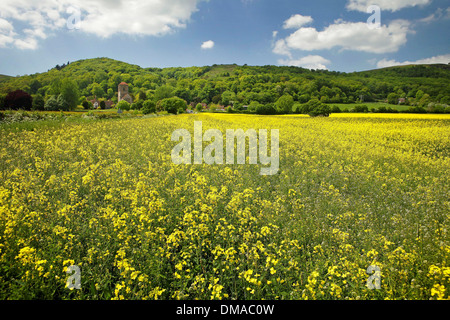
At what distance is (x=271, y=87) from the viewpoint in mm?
78312

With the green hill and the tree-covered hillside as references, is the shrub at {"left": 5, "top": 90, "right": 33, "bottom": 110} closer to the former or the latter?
the tree-covered hillside

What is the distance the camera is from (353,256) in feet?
12.5

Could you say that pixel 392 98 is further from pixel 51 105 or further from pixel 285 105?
pixel 51 105

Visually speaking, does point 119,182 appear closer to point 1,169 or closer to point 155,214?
point 155,214

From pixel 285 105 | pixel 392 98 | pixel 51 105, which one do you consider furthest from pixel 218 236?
pixel 392 98

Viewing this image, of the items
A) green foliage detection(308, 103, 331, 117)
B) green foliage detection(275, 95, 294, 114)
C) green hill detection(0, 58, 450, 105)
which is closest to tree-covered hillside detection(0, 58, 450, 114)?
green hill detection(0, 58, 450, 105)

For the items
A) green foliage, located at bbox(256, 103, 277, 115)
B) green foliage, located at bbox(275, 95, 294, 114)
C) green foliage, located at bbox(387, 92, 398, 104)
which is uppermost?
green foliage, located at bbox(387, 92, 398, 104)

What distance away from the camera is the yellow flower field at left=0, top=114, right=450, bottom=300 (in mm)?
3285

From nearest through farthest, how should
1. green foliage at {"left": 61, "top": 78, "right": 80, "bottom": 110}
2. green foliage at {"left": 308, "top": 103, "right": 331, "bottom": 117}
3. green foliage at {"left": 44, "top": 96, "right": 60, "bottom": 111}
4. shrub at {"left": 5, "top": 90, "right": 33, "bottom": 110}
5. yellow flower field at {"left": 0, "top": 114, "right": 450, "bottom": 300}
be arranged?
1. yellow flower field at {"left": 0, "top": 114, "right": 450, "bottom": 300}
2. green foliage at {"left": 308, "top": 103, "right": 331, "bottom": 117}
3. shrub at {"left": 5, "top": 90, "right": 33, "bottom": 110}
4. green foliage at {"left": 44, "top": 96, "right": 60, "bottom": 111}
5. green foliage at {"left": 61, "top": 78, "right": 80, "bottom": 110}

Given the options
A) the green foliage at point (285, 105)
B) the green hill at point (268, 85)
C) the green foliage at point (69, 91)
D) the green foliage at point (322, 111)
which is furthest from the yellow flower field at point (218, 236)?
the green foliage at point (69, 91)

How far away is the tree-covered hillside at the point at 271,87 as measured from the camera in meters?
56.9

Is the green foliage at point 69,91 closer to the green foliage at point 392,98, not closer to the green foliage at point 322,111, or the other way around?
the green foliage at point 322,111
